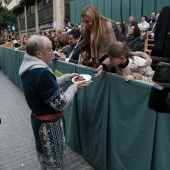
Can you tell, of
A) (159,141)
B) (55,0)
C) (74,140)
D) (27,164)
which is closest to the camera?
(159,141)

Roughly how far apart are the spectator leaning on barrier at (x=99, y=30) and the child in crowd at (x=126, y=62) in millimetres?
451

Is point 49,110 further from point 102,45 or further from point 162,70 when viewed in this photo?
point 162,70

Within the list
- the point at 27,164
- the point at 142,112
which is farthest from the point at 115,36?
the point at 27,164

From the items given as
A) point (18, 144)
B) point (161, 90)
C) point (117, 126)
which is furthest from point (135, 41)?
point (161, 90)

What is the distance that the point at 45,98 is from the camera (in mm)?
2045

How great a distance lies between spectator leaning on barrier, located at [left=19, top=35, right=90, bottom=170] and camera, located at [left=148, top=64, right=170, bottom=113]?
117cm

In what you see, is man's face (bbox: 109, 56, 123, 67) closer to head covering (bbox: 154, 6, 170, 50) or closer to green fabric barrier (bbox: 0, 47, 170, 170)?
green fabric barrier (bbox: 0, 47, 170, 170)

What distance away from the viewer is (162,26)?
3785mm

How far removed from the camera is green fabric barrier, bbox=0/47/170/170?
186cm

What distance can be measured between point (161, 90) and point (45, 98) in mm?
1260

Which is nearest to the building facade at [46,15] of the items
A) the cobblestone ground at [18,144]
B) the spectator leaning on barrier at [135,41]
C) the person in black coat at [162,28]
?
the spectator leaning on barrier at [135,41]

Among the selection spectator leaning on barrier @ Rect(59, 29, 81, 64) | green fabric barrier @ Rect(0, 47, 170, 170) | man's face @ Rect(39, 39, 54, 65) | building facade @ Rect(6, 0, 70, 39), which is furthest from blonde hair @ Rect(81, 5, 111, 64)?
building facade @ Rect(6, 0, 70, 39)

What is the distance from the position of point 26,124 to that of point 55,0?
19654 mm

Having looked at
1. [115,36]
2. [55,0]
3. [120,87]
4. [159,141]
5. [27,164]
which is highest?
[55,0]
